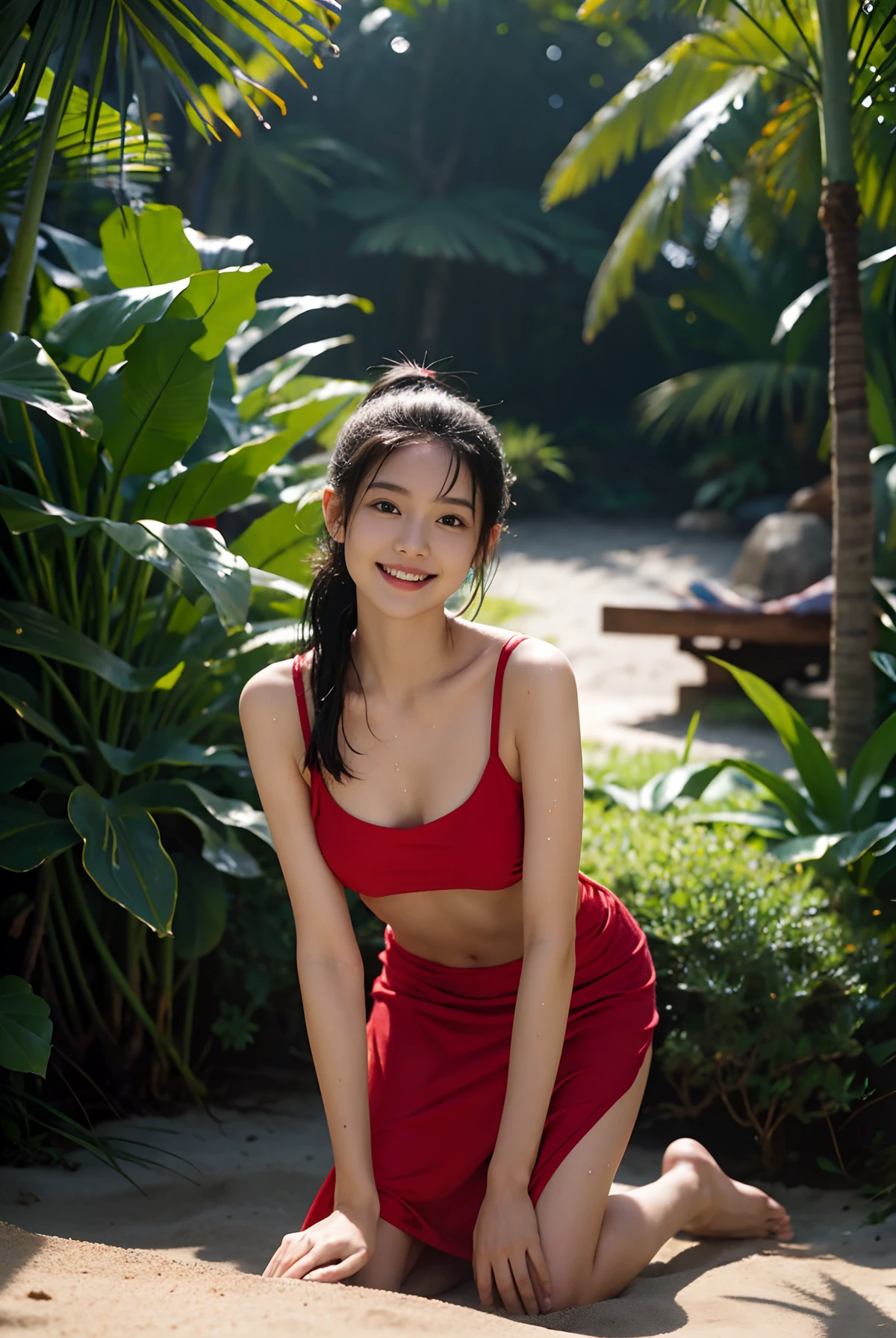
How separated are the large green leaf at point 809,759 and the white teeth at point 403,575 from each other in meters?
1.28

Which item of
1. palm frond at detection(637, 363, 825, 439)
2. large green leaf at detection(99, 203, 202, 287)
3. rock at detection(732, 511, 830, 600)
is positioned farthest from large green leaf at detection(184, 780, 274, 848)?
palm frond at detection(637, 363, 825, 439)

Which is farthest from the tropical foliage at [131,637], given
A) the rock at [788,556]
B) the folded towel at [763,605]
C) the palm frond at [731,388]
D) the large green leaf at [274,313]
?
the palm frond at [731,388]

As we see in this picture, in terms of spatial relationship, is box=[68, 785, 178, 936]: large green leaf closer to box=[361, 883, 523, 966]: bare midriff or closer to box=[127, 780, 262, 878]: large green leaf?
box=[127, 780, 262, 878]: large green leaf

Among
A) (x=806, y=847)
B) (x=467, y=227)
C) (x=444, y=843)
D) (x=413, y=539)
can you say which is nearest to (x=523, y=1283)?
(x=444, y=843)

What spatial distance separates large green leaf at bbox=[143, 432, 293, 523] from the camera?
2.37 meters

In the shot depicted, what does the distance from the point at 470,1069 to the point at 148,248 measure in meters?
1.82

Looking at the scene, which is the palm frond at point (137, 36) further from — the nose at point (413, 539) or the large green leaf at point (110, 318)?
the nose at point (413, 539)

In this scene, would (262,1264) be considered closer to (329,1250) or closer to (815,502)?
(329,1250)

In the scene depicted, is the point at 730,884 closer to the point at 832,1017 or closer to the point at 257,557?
the point at 832,1017

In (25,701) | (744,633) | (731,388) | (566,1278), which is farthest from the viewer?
(731,388)

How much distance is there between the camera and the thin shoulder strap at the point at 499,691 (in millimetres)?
1836

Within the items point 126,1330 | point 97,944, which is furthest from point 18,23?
point 126,1330

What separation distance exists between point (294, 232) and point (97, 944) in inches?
688

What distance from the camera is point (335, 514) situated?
1.90 m
